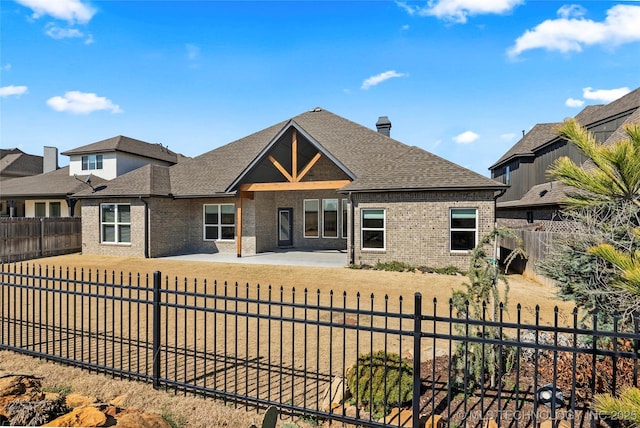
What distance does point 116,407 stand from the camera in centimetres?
426

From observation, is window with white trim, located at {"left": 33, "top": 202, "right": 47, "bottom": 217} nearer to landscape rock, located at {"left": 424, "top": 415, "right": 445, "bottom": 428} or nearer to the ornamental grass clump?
the ornamental grass clump

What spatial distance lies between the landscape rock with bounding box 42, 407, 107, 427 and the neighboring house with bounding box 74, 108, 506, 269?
12.6 meters

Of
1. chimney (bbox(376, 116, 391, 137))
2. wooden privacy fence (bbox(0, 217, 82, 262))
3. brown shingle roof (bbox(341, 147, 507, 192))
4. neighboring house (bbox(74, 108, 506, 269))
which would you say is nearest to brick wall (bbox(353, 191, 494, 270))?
neighboring house (bbox(74, 108, 506, 269))

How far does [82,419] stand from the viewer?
12.4ft

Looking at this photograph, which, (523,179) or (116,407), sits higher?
(523,179)

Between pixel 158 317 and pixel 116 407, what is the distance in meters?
1.18

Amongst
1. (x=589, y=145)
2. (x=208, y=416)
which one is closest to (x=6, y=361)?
(x=208, y=416)

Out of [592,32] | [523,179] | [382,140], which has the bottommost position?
Result: [523,179]

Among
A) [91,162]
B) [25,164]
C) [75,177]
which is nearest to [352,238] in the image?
[75,177]

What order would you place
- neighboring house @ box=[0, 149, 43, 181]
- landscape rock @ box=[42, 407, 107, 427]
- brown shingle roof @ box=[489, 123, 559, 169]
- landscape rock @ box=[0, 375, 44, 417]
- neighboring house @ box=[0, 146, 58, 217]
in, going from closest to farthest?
1. landscape rock @ box=[42, 407, 107, 427]
2. landscape rock @ box=[0, 375, 44, 417]
3. brown shingle roof @ box=[489, 123, 559, 169]
4. neighboring house @ box=[0, 146, 58, 217]
5. neighboring house @ box=[0, 149, 43, 181]

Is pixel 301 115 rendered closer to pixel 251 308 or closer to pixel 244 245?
pixel 244 245

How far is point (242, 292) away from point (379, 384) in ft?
25.2

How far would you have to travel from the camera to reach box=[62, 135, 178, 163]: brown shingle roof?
27.2m

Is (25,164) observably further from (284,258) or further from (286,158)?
(284,258)
